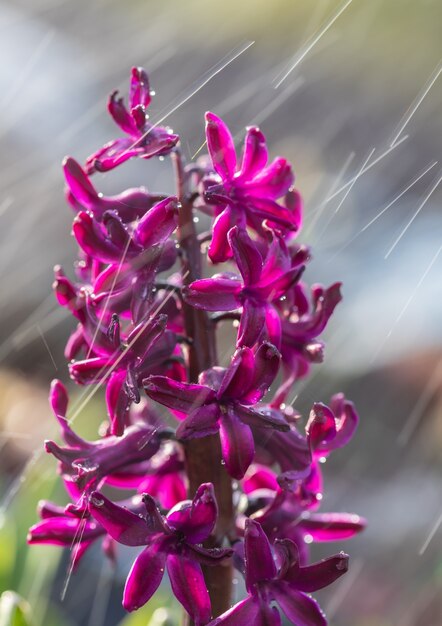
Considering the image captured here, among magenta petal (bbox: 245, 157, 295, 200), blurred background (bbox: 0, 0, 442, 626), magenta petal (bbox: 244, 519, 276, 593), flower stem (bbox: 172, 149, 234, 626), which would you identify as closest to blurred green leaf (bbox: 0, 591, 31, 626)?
flower stem (bbox: 172, 149, 234, 626)

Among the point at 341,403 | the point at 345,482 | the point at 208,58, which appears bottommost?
the point at 345,482

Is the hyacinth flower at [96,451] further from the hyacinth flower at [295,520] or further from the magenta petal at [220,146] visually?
the magenta petal at [220,146]

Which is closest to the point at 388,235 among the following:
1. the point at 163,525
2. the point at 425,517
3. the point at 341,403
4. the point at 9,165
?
the point at 425,517

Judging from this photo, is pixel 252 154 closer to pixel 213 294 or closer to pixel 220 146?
pixel 220 146

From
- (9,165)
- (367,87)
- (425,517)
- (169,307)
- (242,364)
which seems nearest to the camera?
(242,364)

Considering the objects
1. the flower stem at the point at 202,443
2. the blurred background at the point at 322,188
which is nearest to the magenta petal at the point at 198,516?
the flower stem at the point at 202,443

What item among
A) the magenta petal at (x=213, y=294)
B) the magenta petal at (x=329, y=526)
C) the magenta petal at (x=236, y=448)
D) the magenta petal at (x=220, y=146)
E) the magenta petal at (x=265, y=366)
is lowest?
the magenta petal at (x=329, y=526)

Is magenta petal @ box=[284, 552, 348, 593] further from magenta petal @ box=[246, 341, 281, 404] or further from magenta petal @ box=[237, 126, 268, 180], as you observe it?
magenta petal @ box=[237, 126, 268, 180]

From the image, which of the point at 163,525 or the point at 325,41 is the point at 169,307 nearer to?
the point at 163,525
